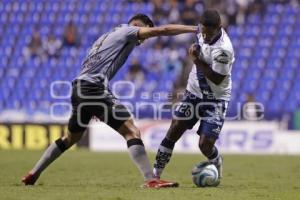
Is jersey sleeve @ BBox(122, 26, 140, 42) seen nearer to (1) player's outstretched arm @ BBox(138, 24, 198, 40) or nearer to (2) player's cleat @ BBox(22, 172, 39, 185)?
(1) player's outstretched arm @ BBox(138, 24, 198, 40)

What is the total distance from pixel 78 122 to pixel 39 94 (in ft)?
53.6

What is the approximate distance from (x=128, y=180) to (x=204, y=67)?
274 centimetres

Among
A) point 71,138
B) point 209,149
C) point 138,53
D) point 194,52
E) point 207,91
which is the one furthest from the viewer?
point 138,53

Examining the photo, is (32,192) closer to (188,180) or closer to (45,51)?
(188,180)

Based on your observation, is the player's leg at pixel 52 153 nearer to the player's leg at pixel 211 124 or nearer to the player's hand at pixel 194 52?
the player's leg at pixel 211 124

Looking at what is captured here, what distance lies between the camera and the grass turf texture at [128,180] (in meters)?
9.16

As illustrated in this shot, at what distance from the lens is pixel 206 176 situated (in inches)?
415

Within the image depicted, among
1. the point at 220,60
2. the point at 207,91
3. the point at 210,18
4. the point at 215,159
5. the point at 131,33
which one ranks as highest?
the point at 210,18

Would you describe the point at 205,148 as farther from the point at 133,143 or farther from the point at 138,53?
the point at 138,53

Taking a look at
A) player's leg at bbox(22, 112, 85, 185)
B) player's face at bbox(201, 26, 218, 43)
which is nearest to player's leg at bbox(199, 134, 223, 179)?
player's face at bbox(201, 26, 218, 43)

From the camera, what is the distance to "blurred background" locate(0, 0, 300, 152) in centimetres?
2472

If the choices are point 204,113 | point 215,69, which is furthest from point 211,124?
point 215,69

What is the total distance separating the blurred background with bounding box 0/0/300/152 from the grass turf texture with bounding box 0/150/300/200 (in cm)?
Result: 592

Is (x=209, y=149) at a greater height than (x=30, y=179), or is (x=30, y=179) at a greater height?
(x=209, y=149)
